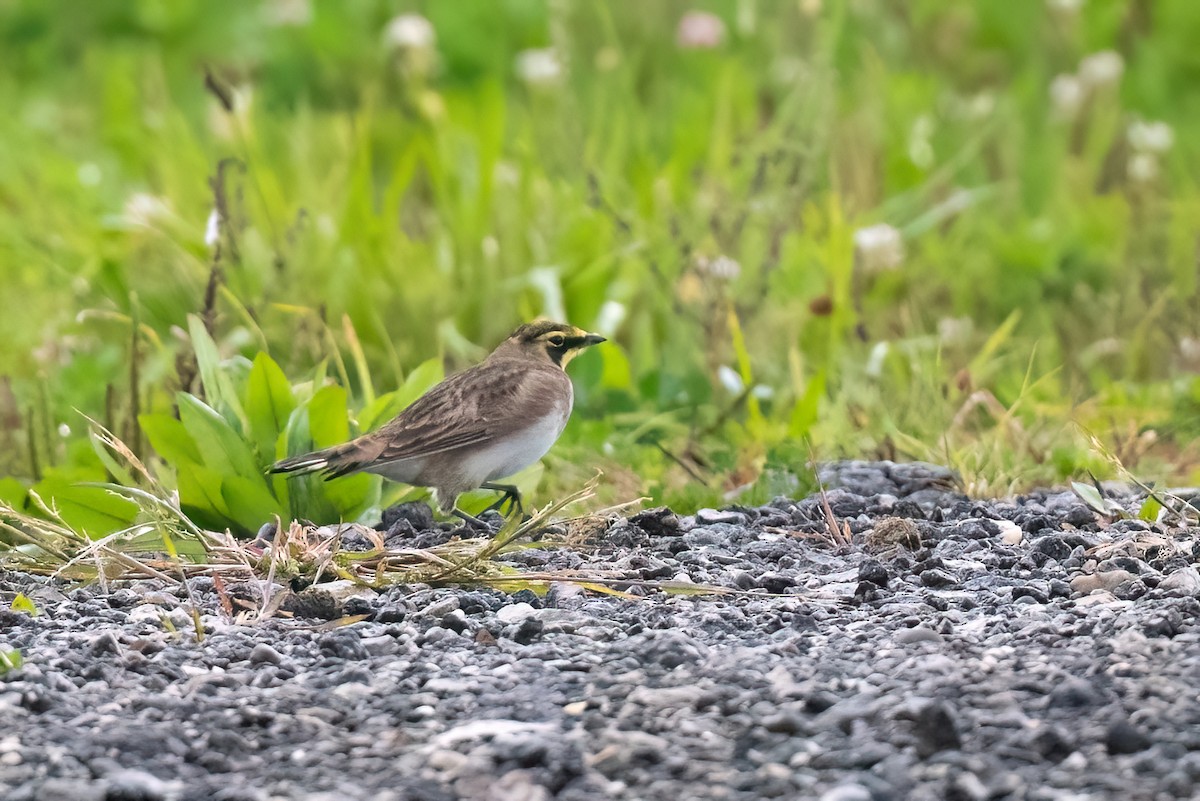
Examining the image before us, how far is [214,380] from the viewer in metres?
4.19

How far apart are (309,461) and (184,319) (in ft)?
8.05

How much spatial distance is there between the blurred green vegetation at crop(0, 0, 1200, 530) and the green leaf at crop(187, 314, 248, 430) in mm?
37

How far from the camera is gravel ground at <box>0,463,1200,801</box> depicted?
7.97 ft

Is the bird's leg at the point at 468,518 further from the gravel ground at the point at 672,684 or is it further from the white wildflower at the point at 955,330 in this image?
the white wildflower at the point at 955,330

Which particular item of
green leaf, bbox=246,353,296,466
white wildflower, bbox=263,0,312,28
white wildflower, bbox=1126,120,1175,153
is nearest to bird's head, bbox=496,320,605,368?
green leaf, bbox=246,353,296,466

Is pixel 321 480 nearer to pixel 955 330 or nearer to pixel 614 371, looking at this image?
pixel 614 371

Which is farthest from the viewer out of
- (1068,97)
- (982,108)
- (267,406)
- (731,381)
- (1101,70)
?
(1068,97)

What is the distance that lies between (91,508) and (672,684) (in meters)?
1.83

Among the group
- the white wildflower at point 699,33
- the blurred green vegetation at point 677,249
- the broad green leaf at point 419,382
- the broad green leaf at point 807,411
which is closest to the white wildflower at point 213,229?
the blurred green vegetation at point 677,249

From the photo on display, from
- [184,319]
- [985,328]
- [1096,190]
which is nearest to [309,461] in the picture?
[184,319]

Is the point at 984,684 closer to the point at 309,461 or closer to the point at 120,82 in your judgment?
the point at 309,461

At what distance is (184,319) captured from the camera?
607 centimetres

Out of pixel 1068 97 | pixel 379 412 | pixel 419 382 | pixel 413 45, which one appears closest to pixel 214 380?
pixel 379 412

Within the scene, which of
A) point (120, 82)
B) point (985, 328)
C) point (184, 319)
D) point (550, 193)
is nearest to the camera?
point (184, 319)
